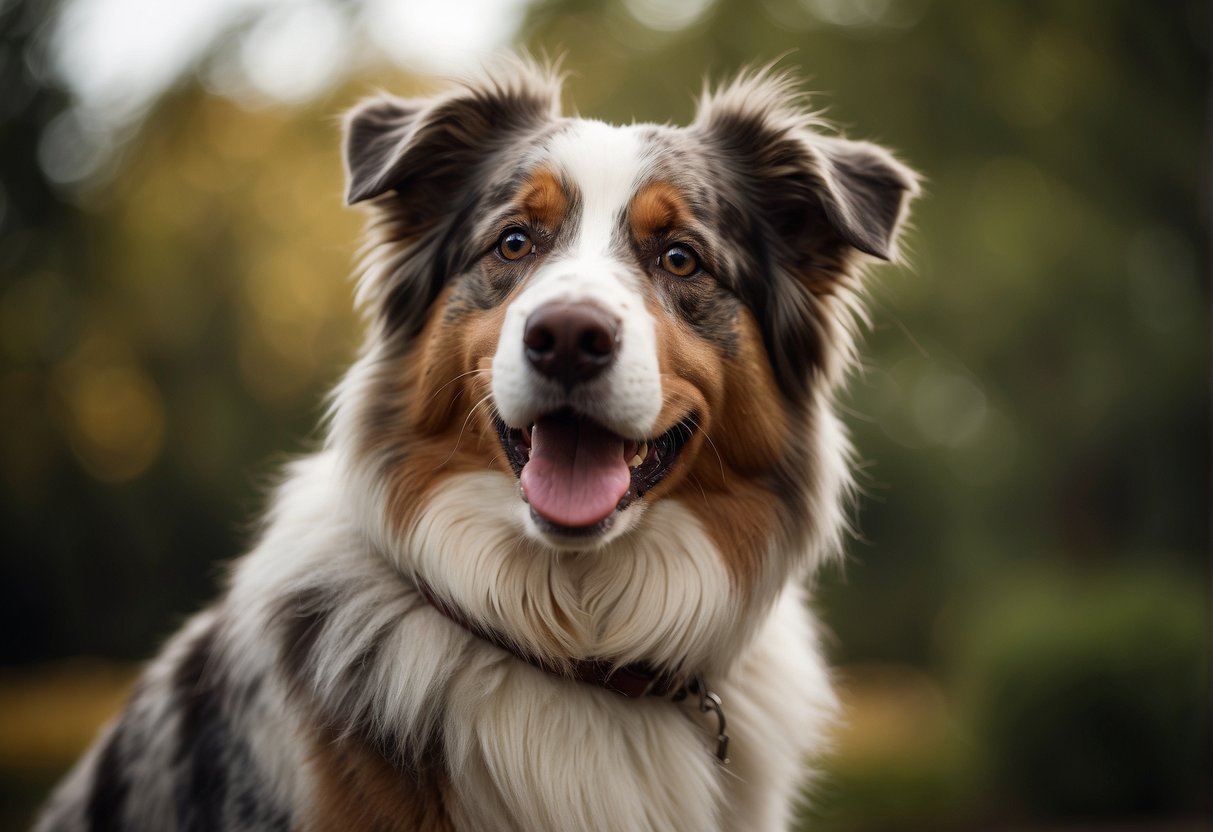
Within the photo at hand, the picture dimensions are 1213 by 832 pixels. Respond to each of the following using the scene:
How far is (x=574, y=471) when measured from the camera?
3.03 metres

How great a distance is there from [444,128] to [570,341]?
1.37m

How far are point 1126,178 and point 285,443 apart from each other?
39.4 feet

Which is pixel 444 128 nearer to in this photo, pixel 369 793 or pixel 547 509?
pixel 547 509

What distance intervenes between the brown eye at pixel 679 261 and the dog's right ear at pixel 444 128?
814 mm

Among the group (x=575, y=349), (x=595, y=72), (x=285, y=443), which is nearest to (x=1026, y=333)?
(x=595, y=72)

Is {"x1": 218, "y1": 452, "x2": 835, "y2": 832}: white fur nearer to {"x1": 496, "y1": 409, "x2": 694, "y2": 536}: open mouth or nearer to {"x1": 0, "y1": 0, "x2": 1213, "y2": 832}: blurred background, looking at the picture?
{"x1": 496, "y1": 409, "x2": 694, "y2": 536}: open mouth

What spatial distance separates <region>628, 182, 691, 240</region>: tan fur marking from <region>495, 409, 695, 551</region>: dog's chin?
0.65 metres

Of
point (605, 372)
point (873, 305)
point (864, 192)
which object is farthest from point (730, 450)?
point (873, 305)

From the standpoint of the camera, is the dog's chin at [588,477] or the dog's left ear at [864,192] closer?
the dog's chin at [588,477]

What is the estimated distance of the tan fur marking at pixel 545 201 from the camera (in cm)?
334

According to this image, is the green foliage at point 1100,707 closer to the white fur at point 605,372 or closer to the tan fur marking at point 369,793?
the white fur at point 605,372

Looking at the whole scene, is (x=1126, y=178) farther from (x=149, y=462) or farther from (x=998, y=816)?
(x=149, y=462)

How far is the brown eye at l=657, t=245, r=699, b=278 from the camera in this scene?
133 inches

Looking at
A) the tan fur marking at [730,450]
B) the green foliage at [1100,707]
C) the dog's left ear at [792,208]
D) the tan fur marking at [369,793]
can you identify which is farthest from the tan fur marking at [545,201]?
the green foliage at [1100,707]
